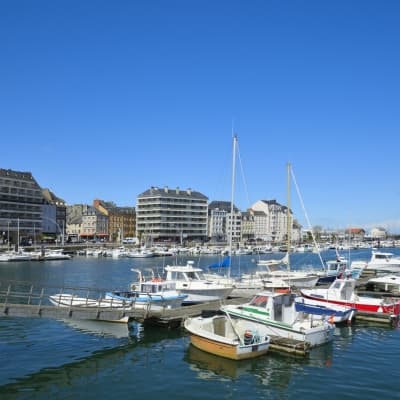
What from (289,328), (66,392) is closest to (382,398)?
(289,328)

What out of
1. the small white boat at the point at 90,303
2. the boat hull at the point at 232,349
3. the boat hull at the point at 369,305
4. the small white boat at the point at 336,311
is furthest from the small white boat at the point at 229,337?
the boat hull at the point at 369,305

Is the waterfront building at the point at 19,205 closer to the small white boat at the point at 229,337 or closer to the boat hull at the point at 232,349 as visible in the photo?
the small white boat at the point at 229,337

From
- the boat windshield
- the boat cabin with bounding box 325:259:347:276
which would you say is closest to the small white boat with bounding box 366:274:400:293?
the boat cabin with bounding box 325:259:347:276

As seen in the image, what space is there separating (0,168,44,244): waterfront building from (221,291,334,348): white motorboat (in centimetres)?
13844

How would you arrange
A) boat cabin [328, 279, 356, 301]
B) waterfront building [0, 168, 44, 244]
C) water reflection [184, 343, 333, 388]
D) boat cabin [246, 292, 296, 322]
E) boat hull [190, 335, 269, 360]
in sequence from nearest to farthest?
water reflection [184, 343, 333, 388] < boat hull [190, 335, 269, 360] < boat cabin [246, 292, 296, 322] < boat cabin [328, 279, 356, 301] < waterfront building [0, 168, 44, 244]

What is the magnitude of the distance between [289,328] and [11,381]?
14839mm

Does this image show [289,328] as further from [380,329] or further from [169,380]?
[380,329]

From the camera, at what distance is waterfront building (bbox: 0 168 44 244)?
15875cm

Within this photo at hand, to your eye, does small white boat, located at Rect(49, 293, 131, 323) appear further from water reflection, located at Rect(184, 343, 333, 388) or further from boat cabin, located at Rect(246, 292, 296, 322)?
boat cabin, located at Rect(246, 292, 296, 322)

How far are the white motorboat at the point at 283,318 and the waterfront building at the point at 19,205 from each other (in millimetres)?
138437

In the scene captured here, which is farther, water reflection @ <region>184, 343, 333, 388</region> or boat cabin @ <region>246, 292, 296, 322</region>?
boat cabin @ <region>246, 292, 296, 322</region>

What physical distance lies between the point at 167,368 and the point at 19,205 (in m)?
151

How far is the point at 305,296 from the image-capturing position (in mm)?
40438

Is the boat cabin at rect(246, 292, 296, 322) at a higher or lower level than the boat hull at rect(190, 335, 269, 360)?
higher
